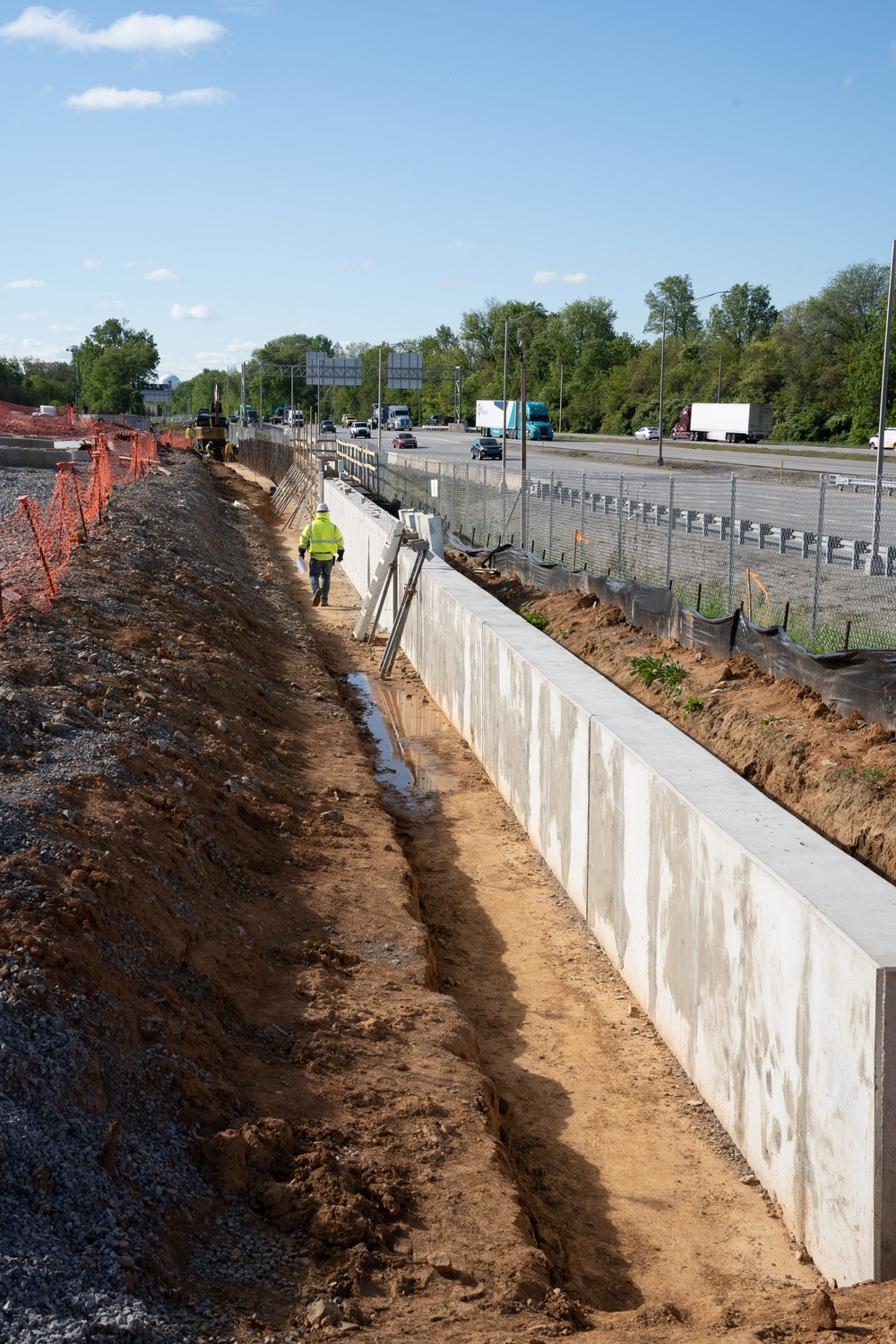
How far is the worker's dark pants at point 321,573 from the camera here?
2338 cm

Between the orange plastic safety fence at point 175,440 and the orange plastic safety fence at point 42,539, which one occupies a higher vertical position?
the orange plastic safety fence at point 175,440

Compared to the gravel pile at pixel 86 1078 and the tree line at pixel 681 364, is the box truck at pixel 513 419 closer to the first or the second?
the tree line at pixel 681 364

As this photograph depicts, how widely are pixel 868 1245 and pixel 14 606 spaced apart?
429 inches

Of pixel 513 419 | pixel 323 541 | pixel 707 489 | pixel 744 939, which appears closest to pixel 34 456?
pixel 323 541

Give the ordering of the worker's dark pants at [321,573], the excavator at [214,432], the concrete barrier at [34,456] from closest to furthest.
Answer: the worker's dark pants at [321,573]
the concrete barrier at [34,456]
the excavator at [214,432]

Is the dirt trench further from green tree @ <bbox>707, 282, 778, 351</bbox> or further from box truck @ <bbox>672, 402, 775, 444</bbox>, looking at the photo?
green tree @ <bbox>707, 282, 778, 351</bbox>

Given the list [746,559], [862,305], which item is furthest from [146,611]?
[862,305]

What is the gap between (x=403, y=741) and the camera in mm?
15062

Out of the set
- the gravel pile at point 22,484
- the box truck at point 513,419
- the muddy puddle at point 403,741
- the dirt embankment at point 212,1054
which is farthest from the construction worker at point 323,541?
the box truck at point 513,419

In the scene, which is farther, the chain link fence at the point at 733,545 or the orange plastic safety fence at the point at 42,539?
the chain link fence at the point at 733,545

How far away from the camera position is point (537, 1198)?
591 centimetres

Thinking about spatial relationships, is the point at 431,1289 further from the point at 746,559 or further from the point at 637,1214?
the point at 746,559

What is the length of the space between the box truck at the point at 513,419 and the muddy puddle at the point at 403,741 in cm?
5843

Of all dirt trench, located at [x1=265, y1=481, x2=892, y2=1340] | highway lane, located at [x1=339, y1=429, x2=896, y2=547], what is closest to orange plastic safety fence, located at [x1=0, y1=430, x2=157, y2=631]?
dirt trench, located at [x1=265, y1=481, x2=892, y2=1340]
